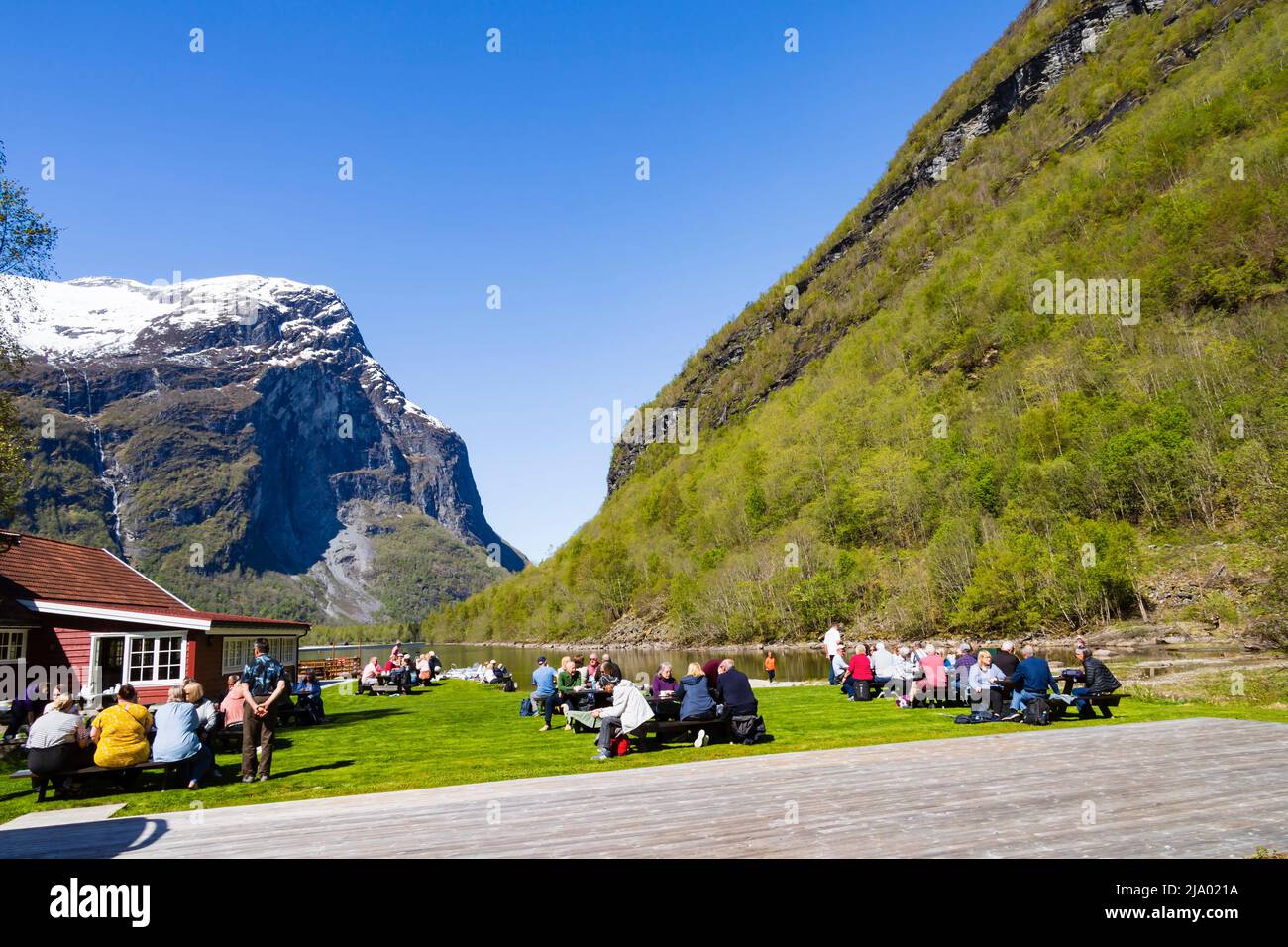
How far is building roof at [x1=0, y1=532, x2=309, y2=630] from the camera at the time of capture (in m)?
25.8

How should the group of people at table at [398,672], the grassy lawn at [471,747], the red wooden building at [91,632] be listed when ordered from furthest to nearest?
the group of people at table at [398,672] < the red wooden building at [91,632] < the grassy lawn at [471,747]

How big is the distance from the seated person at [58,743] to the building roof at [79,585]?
1648cm

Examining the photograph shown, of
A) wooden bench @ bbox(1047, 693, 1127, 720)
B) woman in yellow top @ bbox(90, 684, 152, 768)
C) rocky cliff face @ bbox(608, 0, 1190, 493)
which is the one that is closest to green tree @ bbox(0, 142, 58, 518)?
woman in yellow top @ bbox(90, 684, 152, 768)

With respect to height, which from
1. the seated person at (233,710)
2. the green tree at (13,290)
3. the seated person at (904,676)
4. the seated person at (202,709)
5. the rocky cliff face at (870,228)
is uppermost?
the rocky cliff face at (870,228)

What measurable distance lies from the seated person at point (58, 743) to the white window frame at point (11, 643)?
1856cm

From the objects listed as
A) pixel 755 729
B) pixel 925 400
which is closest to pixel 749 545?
pixel 925 400

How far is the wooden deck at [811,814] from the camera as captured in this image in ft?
19.6

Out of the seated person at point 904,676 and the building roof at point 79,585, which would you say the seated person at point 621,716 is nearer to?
→ the seated person at point 904,676

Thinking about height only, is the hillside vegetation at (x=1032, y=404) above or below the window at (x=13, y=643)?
above

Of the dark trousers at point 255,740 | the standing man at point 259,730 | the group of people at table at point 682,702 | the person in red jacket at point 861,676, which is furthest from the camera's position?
the person in red jacket at point 861,676

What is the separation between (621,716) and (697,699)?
147 centimetres

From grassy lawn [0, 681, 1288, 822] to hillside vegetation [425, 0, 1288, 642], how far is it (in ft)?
52.3

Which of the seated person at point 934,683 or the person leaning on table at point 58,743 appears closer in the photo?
the person leaning on table at point 58,743

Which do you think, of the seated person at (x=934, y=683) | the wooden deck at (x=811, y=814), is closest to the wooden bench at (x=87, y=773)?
the wooden deck at (x=811, y=814)
